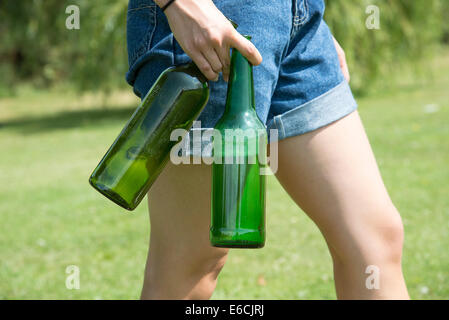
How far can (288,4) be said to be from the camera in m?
1.46

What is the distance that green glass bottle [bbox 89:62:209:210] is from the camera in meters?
1.33

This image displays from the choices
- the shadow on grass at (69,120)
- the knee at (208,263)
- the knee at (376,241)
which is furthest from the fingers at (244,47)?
A: the shadow on grass at (69,120)

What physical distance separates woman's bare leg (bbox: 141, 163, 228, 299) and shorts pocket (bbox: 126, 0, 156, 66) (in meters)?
0.31

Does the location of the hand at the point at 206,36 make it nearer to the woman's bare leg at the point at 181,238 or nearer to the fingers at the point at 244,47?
the fingers at the point at 244,47

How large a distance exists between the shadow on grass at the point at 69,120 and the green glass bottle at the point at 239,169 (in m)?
9.87

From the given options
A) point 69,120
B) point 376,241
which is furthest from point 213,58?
point 69,120

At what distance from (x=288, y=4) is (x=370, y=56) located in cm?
1040

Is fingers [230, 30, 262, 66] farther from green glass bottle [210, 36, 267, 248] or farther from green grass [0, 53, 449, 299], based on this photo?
green grass [0, 53, 449, 299]

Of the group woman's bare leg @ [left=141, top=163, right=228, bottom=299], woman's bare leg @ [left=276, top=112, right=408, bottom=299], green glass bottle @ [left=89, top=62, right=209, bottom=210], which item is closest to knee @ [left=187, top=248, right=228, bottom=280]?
woman's bare leg @ [left=141, top=163, right=228, bottom=299]

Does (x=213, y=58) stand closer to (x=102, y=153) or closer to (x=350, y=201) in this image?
(x=350, y=201)

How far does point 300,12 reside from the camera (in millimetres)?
1507

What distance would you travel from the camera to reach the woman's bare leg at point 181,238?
5.14ft
